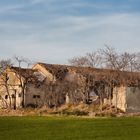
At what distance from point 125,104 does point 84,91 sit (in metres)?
7.67

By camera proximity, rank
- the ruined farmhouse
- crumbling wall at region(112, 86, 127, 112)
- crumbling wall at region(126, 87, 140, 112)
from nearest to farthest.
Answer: crumbling wall at region(112, 86, 127, 112)
crumbling wall at region(126, 87, 140, 112)
the ruined farmhouse

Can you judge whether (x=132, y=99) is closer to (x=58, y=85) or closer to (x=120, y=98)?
(x=120, y=98)

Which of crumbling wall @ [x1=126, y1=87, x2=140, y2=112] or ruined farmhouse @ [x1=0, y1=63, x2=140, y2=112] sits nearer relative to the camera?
crumbling wall @ [x1=126, y1=87, x2=140, y2=112]

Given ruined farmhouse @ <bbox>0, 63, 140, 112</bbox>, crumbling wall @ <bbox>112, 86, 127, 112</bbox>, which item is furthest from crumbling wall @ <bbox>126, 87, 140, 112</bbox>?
ruined farmhouse @ <bbox>0, 63, 140, 112</bbox>

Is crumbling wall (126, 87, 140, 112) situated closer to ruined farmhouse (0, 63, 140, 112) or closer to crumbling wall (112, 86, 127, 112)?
crumbling wall (112, 86, 127, 112)

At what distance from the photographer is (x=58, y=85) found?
57.2 meters

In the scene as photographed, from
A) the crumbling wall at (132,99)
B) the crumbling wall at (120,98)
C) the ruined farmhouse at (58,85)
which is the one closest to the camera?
the crumbling wall at (120,98)

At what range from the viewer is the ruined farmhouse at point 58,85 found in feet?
181

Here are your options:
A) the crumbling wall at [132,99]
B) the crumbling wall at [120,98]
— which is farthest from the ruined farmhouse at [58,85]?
the crumbling wall at [132,99]

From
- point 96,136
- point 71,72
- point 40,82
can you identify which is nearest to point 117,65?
point 71,72

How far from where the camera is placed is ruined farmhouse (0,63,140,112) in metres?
55.3

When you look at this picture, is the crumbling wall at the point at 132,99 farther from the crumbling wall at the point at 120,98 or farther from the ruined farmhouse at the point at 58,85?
the ruined farmhouse at the point at 58,85

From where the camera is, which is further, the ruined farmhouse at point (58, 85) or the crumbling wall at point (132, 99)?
the ruined farmhouse at point (58, 85)

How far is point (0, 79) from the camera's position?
2435 inches
